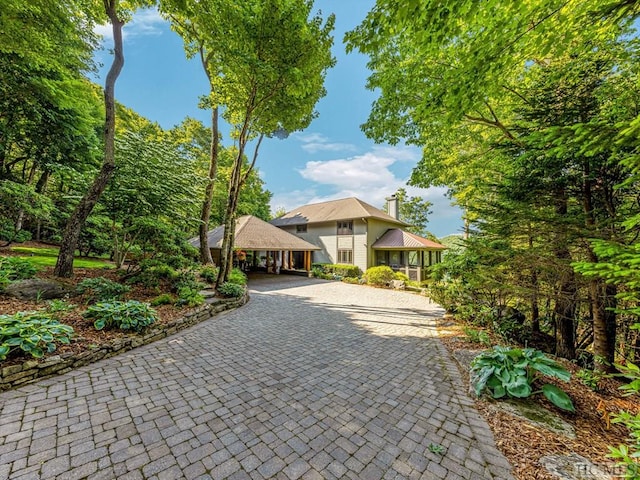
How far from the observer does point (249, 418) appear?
2930 millimetres

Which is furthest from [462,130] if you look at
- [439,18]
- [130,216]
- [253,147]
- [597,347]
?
[130,216]

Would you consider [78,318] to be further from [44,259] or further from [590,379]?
[590,379]

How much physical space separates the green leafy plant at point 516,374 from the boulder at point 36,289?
9351mm

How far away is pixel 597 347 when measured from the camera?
462 cm

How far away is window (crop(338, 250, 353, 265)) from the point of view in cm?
1923

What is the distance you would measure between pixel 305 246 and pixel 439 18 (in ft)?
53.7

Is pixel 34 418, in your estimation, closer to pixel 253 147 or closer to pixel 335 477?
pixel 335 477

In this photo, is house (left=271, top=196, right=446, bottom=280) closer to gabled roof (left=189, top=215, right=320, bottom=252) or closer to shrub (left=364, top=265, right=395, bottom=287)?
shrub (left=364, top=265, right=395, bottom=287)

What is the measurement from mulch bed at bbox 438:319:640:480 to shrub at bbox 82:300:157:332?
→ 6420 millimetres

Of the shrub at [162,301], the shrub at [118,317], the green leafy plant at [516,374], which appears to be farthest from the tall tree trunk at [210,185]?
the green leafy plant at [516,374]

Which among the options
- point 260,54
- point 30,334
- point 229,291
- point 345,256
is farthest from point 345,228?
point 30,334

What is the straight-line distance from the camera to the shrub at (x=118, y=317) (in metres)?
4.90

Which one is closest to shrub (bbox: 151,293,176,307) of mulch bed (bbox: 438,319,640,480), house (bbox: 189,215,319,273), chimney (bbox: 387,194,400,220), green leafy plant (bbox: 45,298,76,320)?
green leafy plant (bbox: 45,298,76,320)

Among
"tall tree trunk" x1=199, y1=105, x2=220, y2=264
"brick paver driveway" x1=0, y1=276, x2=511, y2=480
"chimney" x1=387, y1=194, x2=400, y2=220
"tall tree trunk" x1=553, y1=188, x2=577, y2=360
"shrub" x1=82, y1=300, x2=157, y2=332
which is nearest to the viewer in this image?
"brick paver driveway" x1=0, y1=276, x2=511, y2=480
